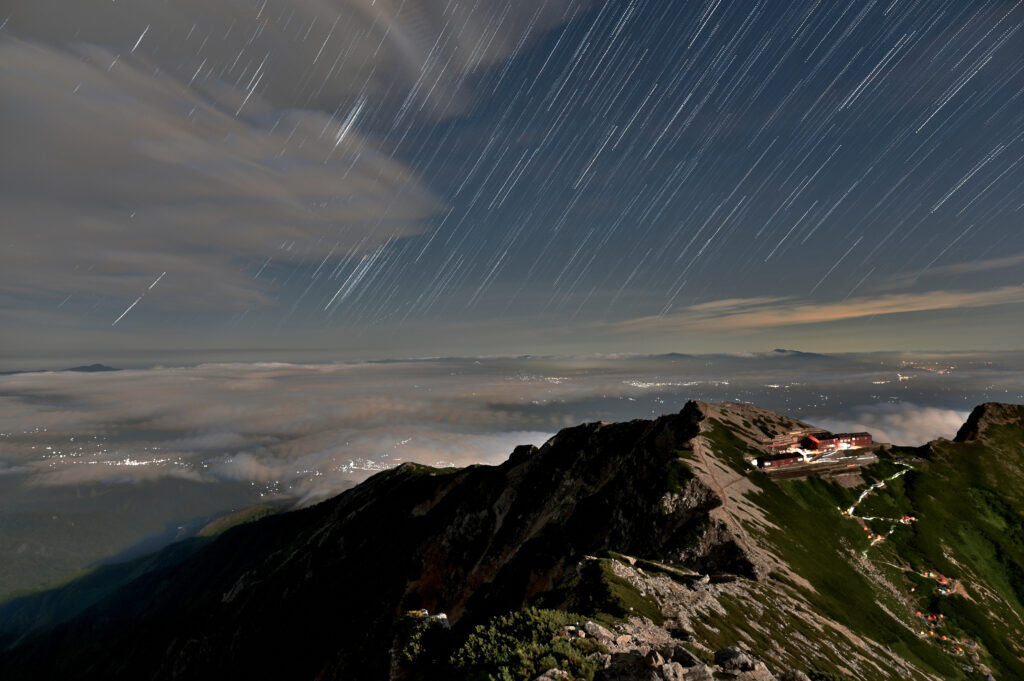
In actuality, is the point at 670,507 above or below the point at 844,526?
below

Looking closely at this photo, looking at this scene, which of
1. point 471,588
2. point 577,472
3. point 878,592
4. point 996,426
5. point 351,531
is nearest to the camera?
point 878,592

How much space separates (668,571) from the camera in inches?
2146

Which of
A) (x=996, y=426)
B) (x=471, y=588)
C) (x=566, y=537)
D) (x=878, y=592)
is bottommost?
(x=471, y=588)

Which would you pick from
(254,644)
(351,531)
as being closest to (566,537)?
(351,531)

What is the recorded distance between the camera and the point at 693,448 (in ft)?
330

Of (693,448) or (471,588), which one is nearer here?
(693,448)

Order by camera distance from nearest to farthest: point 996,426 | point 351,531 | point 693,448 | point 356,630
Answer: point 693,448 → point 356,630 → point 996,426 → point 351,531

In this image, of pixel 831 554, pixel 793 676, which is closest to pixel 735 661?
pixel 793 676

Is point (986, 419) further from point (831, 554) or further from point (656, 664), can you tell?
point (656, 664)

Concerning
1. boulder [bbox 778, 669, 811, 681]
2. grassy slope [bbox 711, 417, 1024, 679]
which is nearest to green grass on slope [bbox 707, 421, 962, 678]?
grassy slope [bbox 711, 417, 1024, 679]

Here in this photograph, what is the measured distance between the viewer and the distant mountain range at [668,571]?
28281 millimetres

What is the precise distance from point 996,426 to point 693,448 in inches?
5381

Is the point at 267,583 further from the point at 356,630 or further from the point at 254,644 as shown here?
the point at 356,630

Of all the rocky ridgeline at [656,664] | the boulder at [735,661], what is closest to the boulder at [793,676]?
the rocky ridgeline at [656,664]
